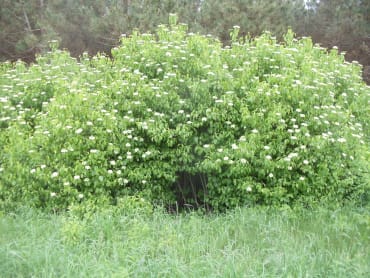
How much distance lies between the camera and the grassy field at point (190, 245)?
3.40m

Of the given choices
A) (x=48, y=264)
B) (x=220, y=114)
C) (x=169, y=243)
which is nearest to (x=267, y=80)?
(x=220, y=114)

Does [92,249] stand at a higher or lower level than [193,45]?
lower

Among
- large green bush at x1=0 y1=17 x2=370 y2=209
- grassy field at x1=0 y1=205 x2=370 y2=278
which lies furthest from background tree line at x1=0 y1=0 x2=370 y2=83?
grassy field at x1=0 y1=205 x2=370 y2=278

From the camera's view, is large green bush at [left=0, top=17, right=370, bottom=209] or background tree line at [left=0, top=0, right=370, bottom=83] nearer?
large green bush at [left=0, top=17, right=370, bottom=209]

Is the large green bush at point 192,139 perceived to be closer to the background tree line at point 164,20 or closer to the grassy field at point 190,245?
the grassy field at point 190,245

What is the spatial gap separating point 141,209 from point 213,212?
1.06 metres

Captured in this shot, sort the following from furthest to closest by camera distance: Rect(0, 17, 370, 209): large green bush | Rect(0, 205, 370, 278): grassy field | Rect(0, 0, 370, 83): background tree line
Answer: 1. Rect(0, 0, 370, 83): background tree line
2. Rect(0, 17, 370, 209): large green bush
3. Rect(0, 205, 370, 278): grassy field

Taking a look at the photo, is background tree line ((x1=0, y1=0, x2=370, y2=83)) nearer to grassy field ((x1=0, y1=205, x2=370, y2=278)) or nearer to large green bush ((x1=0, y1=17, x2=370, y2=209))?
large green bush ((x1=0, y1=17, x2=370, y2=209))

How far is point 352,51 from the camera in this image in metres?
14.2

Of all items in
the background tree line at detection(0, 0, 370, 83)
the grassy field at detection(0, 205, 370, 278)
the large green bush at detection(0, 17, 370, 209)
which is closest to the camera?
the grassy field at detection(0, 205, 370, 278)

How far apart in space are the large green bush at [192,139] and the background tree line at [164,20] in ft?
22.3

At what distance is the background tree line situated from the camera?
491 inches

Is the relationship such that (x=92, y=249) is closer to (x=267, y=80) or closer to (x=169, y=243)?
(x=169, y=243)

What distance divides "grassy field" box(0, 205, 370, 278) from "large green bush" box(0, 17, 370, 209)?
43cm
